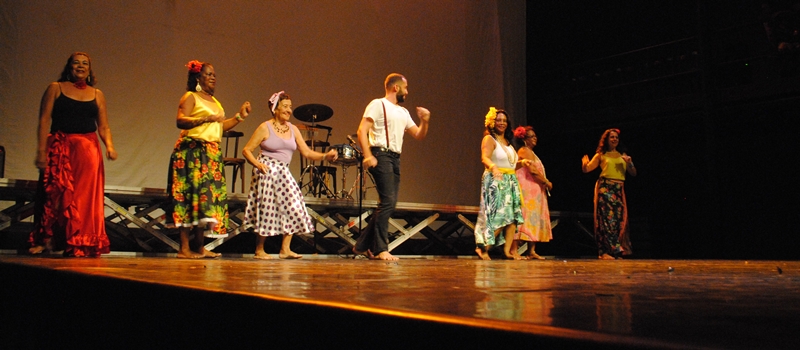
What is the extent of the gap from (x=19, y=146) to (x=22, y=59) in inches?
34.4

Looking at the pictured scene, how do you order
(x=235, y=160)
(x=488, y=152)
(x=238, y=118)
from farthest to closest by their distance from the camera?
(x=235, y=160), (x=488, y=152), (x=238, y=118)

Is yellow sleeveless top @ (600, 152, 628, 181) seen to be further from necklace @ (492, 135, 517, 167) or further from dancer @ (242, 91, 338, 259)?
dancer @ (242, 91, 338, 259)

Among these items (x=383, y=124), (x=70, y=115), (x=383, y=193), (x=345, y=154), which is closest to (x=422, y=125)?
(x=383, y=124)

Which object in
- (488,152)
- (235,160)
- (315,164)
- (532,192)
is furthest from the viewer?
(315,164)

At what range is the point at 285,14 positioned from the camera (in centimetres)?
814

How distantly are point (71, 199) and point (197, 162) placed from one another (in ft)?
2.92

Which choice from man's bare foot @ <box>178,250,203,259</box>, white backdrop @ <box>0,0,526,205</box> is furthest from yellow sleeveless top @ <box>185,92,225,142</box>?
white backdrop @ <box>0,0,526,205</box>

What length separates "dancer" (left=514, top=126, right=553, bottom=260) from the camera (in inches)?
273

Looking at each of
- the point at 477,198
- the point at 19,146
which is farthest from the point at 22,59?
the point at 477,198

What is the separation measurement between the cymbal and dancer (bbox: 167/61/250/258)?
2.97 metres

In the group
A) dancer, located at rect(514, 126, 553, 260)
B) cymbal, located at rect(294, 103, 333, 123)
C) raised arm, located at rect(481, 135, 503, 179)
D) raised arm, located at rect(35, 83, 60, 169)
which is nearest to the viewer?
raised arm, located at rect(35, 83, 60, 169)

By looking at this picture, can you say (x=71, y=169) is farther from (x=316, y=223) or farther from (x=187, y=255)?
(x=316, y=223)

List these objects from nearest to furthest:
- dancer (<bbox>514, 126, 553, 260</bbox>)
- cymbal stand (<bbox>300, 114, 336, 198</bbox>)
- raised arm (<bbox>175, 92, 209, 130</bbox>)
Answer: raised arm (<bbox>175, 92, 209, 130</bbox>)
dancer (<bbox>514, 126, 553, 260</bbox>)
cymbal stand (<bbox>300, 114, 336, 198</bbox>)

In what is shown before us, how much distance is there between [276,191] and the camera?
553 cm
